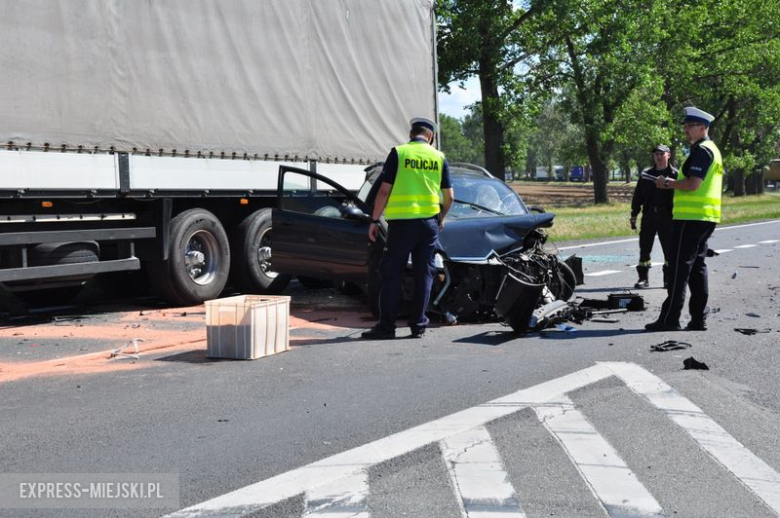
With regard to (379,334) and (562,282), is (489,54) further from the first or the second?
(379,334)

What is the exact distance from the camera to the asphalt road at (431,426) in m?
4.30

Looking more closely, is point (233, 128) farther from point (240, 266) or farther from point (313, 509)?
point (313, 509)

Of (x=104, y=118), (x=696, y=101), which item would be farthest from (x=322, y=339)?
(x=696, y=101)

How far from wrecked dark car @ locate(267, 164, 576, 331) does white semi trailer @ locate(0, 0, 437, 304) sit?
0.86 meters

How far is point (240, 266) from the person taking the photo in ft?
38.3

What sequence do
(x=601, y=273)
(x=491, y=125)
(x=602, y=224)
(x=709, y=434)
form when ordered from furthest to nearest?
(x=491, y=125), (x=602, y=224), (x=601, y=273), (x=709, y=434)

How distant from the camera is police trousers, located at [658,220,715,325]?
868cm

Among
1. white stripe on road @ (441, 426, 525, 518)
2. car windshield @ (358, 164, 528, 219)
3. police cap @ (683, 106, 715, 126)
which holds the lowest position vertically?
white stripe on road @ (441, 426, 525, 518)

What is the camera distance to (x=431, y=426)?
538 cm

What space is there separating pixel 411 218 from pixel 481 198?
2382 millimetres

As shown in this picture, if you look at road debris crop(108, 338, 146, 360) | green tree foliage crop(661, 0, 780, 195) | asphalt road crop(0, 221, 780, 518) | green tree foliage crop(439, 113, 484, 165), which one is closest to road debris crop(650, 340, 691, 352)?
asphalt road crop(0, 221, 780, 518)

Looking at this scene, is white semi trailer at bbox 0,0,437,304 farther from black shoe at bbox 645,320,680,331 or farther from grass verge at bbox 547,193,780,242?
grass verge at bbox 547,193,780,242

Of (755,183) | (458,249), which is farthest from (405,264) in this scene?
(755,183)

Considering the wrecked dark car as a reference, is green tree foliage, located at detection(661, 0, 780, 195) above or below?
above
